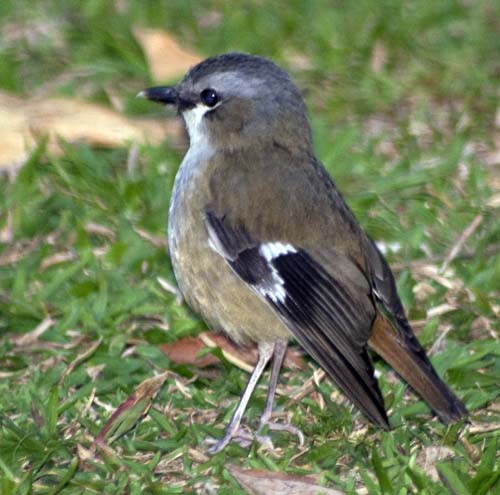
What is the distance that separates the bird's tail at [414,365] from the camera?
5227 millimetres

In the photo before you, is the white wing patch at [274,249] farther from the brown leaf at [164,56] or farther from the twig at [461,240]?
the brown leaf at [164,56]

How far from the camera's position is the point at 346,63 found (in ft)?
27.2

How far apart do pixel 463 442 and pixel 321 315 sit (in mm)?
765

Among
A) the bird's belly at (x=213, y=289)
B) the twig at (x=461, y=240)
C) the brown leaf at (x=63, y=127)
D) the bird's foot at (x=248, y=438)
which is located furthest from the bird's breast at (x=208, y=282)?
the brown leaf at (x=63, y=127)

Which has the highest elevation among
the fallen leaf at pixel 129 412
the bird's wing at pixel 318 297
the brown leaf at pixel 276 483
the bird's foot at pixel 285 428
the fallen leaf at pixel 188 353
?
the bird's wing at pixel 318 297

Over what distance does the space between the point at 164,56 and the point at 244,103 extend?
96.2 inches

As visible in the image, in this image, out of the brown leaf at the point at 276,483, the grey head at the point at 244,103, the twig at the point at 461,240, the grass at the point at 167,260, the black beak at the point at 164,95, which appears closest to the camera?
the brown leaf at the point at 276,483

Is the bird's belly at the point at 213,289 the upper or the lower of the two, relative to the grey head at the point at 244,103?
lower

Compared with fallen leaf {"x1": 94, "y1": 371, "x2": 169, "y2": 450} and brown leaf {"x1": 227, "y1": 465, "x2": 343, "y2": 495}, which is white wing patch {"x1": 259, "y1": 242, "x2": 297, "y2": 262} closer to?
fallen leaf {"x1": 94, "y1": 371, "x2": 169, "y2": 450}

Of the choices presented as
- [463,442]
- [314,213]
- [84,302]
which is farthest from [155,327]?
[463,442]

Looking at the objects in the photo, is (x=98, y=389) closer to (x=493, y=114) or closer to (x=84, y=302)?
(x=84, y=302)

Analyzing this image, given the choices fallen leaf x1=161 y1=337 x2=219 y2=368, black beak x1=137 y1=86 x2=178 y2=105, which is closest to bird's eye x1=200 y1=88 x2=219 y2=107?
black beak x1=137 y1=86 x2=178 y2=105

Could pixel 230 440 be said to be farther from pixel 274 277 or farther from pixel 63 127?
pixel 63 127

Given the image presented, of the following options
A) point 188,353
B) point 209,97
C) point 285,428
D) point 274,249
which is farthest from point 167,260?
point 285,428
